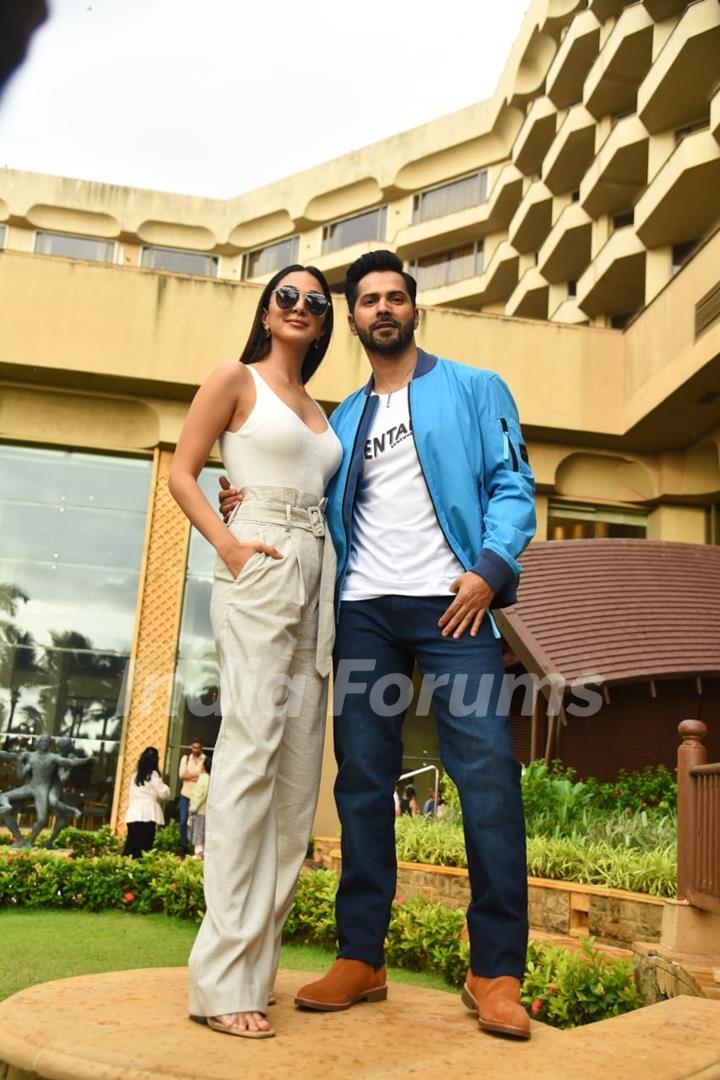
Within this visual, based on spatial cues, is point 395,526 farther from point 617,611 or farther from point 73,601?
point 73,601

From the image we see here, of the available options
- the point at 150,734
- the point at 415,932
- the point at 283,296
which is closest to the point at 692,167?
the point at 150,734

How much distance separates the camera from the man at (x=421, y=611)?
2.54m

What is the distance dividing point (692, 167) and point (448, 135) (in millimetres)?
11797

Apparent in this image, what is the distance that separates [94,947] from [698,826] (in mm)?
3760

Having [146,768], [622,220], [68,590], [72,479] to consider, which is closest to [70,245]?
[622,220]

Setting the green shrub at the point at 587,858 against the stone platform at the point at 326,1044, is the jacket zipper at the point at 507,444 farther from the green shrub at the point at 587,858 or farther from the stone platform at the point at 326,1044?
the green shrub at the point at 587,858

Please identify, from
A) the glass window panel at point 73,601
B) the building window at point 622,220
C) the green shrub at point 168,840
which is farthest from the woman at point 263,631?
the building window at point 622,220

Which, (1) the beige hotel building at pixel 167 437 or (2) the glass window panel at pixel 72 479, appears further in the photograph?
(2) the glass window panel at pixel 72 479

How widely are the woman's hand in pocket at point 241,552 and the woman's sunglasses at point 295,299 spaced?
725mm

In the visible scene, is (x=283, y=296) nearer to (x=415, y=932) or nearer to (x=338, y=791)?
(x=338, y=791)

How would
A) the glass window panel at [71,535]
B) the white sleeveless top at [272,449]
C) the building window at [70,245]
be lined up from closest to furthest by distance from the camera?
1. the white sleeveless top at [272,449]
2. the glass window panel at [71,535]
3. the building window at [70,245]

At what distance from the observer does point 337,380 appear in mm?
15961

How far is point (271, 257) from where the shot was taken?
31.2 metres

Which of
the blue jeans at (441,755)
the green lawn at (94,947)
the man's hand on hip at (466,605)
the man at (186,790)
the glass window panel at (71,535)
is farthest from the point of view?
the glass window panel at (71,535)
